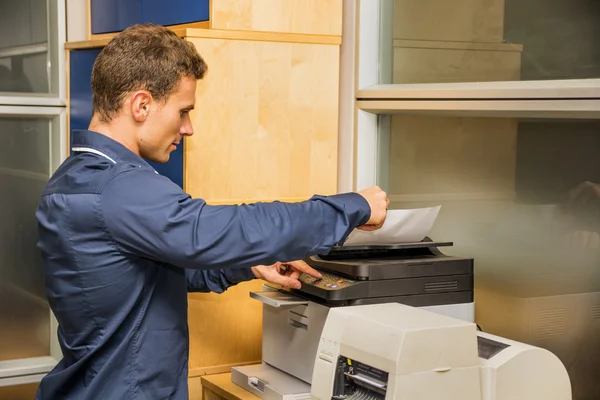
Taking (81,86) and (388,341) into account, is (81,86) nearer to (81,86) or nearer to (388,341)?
(81,86)

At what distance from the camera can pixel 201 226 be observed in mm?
1891

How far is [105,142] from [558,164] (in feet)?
4.11

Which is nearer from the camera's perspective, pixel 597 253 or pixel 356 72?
pixel 597 253

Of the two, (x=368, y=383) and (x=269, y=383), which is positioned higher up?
(x=368, y=383)

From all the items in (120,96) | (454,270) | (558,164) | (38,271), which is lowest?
(38,271)

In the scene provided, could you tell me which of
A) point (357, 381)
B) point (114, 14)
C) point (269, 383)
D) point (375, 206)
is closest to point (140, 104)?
point (375, 206)

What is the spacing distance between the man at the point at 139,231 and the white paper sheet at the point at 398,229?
1.26 ft

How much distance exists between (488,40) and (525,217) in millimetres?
540

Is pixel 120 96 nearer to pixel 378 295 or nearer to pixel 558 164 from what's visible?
pixel 378 295

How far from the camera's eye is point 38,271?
12.2ft

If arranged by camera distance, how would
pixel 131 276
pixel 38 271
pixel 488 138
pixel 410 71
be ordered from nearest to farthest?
pixel 131 276
pixel 488 138
pixel 410 71
pixel 38 271

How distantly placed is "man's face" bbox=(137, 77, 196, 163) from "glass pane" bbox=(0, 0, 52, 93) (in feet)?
5.79

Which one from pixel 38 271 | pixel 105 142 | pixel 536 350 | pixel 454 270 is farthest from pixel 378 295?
pixel 38 271

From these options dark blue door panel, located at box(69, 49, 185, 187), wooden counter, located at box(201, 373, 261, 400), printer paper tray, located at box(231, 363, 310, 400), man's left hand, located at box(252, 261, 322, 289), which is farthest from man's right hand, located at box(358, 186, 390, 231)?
dark blue door panel, located at box(69, 49, 185, 187)
